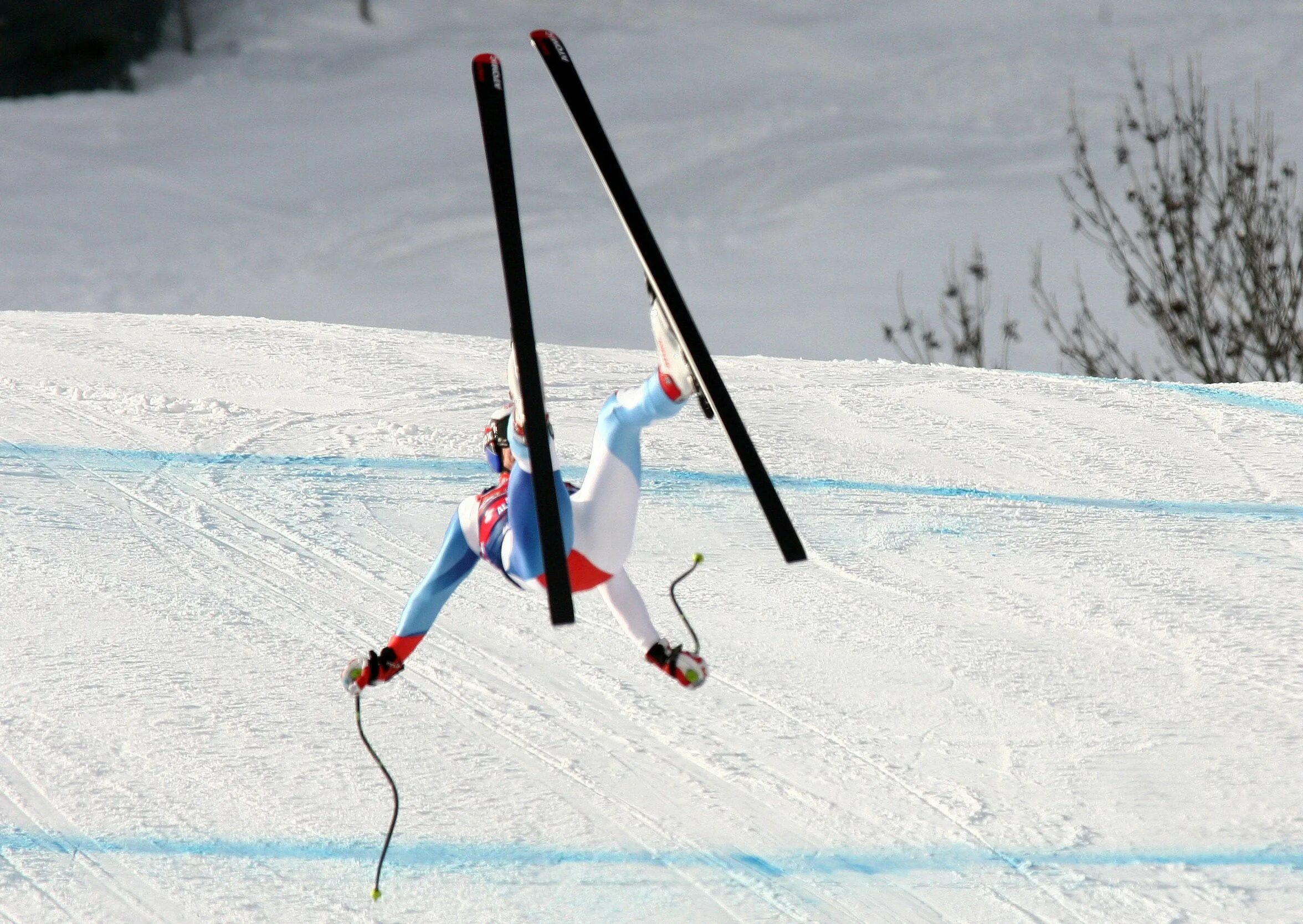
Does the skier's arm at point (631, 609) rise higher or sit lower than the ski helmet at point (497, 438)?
lower

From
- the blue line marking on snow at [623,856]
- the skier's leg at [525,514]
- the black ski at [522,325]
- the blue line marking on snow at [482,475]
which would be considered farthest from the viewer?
the blue line marking on snow at [482,475]

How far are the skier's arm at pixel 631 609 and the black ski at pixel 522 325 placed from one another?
12.8 inches

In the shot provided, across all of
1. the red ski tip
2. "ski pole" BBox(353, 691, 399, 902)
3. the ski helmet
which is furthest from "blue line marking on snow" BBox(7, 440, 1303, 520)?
the red ski tip

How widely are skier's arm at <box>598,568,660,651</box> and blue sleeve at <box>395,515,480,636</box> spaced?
23 cm

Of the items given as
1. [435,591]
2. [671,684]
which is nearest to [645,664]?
[671,684]

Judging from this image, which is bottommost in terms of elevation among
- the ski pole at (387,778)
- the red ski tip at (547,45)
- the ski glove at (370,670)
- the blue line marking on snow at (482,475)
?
the blue line marking on snow at (482,475)

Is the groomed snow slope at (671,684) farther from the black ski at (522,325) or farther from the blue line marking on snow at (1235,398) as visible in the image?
the black ski at (522,325)

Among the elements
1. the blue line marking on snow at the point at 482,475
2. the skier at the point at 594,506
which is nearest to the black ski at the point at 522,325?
the skier at the point at 594,506

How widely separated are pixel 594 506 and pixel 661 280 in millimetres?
350

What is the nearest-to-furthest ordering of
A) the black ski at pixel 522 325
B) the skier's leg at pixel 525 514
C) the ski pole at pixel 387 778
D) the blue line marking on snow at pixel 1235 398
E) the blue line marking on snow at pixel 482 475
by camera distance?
the black ski at pixel 522 325, the skier's leg at pixel 525 514, the ski pole at pixel 387 778, the blue line marking on snow at pixel 482 475, the blue line marking on snow at pixel 1235 398

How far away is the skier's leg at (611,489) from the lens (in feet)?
7.73

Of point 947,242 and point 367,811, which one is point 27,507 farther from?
point 947,242

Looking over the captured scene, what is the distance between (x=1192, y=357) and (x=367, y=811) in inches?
524

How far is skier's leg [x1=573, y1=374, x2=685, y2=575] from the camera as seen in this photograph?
236cm
